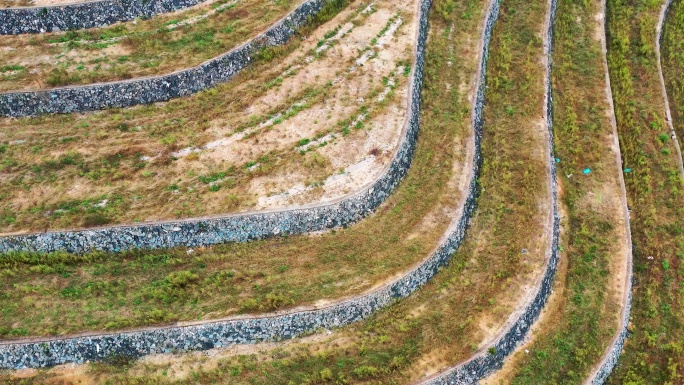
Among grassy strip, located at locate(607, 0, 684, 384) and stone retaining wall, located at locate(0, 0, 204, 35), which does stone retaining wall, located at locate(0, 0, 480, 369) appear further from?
stone retaining wall, located at locate(0, 0, 204, 35)

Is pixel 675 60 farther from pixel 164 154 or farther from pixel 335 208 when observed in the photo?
pixel 164 154

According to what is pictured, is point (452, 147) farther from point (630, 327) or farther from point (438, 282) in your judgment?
point (630, 327)

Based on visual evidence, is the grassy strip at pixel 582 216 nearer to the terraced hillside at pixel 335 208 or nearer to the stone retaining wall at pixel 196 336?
the terraced hillside at pixel 335 208

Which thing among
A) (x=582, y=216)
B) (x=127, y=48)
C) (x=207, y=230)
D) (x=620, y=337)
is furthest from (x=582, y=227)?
(x=127, y=48)

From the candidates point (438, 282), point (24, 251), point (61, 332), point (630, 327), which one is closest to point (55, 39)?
point (24, 251)

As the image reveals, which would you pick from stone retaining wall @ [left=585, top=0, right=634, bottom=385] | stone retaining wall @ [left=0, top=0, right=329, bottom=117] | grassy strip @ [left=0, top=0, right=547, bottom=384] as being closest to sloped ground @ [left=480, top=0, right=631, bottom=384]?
stone retaining wall @ [left=585, top=0, right=634, bottom=385]

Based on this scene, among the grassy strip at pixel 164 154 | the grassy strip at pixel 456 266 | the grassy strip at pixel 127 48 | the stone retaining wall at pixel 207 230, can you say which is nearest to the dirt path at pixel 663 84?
the grassy strip at pixel 456 266
